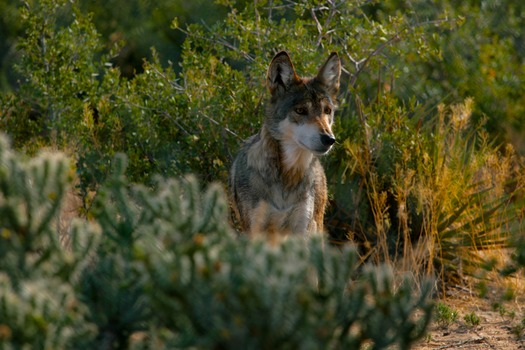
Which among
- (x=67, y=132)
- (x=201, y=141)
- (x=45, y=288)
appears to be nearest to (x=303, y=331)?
(x=45, y=288)

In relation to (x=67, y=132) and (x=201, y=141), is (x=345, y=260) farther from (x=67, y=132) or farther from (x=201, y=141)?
(x=67, y=132)

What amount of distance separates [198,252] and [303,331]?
47cm

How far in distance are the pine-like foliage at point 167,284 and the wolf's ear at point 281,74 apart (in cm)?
341

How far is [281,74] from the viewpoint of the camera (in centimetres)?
691

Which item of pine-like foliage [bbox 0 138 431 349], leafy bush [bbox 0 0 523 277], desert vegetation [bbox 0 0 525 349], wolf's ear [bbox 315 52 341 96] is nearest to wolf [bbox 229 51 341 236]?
wolf's ear [bbox 315 52 341 96]

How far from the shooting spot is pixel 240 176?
6.96 m

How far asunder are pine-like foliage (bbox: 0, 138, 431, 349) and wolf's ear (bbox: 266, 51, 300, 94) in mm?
3408

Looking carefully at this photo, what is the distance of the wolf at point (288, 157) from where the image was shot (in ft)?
21.9

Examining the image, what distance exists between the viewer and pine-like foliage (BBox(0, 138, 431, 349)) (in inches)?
113

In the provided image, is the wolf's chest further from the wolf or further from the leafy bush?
the leafy bush

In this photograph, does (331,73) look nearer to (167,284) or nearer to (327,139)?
(327,139)

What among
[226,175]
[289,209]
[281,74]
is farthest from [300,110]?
[226,175]

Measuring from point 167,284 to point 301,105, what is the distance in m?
4.08

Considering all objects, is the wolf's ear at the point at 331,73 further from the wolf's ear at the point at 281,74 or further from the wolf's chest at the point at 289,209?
the wolf's chest at the point at 289,209
